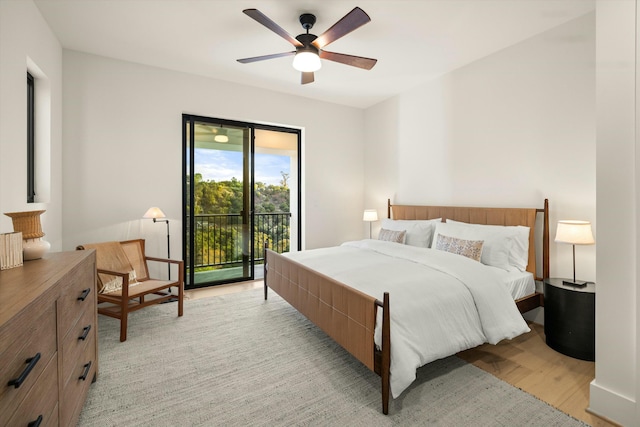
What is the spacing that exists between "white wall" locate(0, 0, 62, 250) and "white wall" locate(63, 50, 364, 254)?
0.16 metres

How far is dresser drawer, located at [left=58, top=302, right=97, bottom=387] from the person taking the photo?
142 cm

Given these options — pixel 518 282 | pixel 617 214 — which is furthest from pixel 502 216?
pixel 617 214

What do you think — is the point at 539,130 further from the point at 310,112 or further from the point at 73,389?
the point at 73,389

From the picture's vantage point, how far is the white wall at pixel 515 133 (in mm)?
2762

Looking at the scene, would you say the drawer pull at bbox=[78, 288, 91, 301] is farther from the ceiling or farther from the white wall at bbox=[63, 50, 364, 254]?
the ceiling

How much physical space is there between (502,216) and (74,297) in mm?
3779

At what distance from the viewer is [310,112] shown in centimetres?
505

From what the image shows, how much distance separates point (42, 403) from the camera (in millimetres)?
1146

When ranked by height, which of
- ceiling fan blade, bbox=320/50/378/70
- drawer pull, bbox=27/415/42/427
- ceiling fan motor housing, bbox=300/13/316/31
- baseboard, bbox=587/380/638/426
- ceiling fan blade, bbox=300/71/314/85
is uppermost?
ceiling fan motor housing, bbox=300/13/316/31

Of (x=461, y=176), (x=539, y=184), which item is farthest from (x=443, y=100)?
(x=539, y=184)

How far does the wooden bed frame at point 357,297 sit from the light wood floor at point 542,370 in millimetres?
393

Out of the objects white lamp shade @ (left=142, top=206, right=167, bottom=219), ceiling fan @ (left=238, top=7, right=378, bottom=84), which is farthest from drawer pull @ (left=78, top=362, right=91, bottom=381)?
ceiling fan @ (left=238, top=7, right=378, bottom=84)

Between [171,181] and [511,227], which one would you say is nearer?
[511,227]

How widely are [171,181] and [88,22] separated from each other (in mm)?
1832
